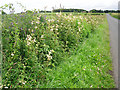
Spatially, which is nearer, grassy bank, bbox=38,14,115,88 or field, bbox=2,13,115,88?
field, bbox=2,13,115,88

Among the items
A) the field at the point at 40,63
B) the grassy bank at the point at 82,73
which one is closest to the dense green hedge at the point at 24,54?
the field at the point at 40,63

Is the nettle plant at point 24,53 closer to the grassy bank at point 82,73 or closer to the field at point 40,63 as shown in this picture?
the field at point 40,63

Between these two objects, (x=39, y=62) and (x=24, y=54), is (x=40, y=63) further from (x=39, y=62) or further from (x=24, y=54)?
(x=24, y=54)

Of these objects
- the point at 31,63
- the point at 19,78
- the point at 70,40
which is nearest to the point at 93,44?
the point at 70,40

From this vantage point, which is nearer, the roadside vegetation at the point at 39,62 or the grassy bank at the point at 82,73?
the roadside vegetation at the point at 39,62

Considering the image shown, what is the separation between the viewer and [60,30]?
553 cm

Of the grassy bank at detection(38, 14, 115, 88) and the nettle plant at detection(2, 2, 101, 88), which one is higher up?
the nettle plant at detection(2, 2, 101, 88)

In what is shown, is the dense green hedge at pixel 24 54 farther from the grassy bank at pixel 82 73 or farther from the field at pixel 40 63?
the grassy bank at pixel 82 73

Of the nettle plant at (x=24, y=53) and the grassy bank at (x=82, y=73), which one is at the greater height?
the nettle plant at (x=24, y=53)

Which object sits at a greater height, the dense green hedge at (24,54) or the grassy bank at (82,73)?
the dense green hedge at (24,54)

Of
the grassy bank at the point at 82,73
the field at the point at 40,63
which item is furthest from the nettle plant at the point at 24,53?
the grassy bank at the point at 82,73

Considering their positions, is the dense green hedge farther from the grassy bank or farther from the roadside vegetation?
the grassy bank

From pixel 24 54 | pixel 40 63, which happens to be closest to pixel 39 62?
pixel 40 63

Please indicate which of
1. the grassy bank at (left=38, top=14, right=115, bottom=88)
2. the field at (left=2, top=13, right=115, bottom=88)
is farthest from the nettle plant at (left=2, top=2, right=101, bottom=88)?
the grassy bank at (left=38, top=14, right=115, bottom=88)
